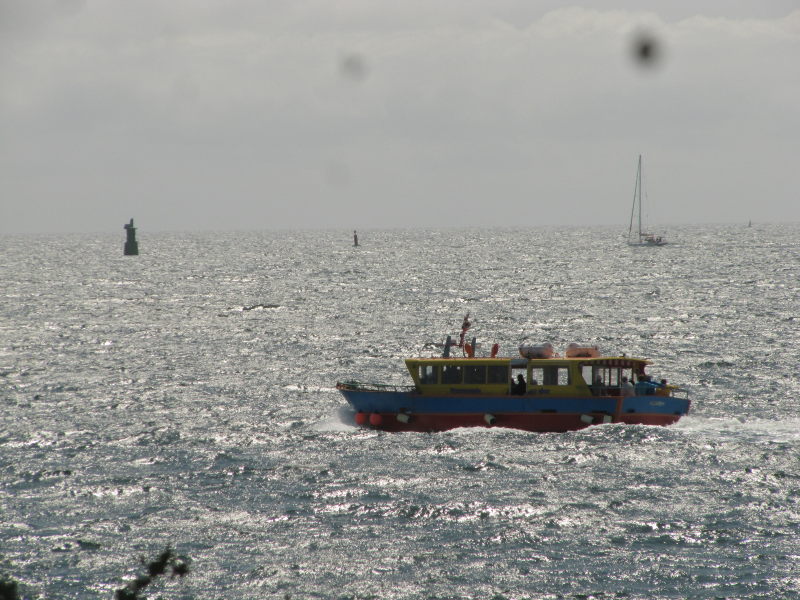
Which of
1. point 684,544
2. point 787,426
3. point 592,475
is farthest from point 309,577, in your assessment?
point 787,426

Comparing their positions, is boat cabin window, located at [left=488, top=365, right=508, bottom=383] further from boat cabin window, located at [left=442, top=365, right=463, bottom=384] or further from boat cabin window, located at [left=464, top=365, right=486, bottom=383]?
boat cabin window, located at [left=442, top=365, right=463, bottom=384]

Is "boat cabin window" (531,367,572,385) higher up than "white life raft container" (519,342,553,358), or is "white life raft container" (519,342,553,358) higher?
"white life raft container" (519,342,553,358)

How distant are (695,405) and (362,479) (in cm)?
2327

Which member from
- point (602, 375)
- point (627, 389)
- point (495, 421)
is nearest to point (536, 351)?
point (602, 375)

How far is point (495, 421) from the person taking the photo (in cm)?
4403

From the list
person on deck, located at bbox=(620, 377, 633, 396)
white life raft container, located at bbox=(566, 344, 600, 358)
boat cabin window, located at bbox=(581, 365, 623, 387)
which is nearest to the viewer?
boat cabin window, located at bbox=(581, 365, 623, 387)

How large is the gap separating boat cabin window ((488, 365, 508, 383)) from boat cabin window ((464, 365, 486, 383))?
0.32 meters

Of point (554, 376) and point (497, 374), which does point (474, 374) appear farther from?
point (554, 376)

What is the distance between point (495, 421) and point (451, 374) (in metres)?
2.99

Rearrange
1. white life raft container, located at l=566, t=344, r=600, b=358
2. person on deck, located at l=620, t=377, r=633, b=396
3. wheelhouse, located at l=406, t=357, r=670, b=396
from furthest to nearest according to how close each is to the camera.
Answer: white life raft container, located at l=566, t=344, r=600, b=358
person on deck, located at l=620, t=377, r=633, b=396
wheelhouse, located at l=406, t=357, r=670, b=396

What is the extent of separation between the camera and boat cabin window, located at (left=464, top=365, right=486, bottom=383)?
4409 centimetres

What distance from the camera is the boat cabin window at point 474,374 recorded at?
145 feet

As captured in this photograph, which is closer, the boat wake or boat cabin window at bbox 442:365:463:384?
the boat wake

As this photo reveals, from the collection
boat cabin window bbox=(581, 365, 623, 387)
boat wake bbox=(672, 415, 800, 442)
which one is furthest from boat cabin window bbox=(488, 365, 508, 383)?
boat wake bbox=(672, 415, 800, 442)
